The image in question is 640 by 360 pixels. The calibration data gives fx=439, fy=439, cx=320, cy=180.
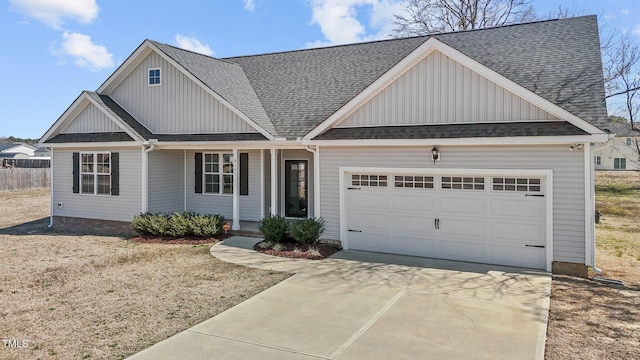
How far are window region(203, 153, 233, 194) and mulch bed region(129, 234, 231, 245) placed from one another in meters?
2.26

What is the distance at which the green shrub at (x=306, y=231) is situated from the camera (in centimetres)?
1125

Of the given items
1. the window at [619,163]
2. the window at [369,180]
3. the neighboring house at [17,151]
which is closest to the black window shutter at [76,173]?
the window at [369,180]

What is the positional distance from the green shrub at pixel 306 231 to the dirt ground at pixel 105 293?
6.72 feet

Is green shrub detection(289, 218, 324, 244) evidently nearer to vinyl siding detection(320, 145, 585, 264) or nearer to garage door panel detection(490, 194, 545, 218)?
vinyl siding detection(320, 145, 585, 264)

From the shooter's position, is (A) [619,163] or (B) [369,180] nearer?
(B) [369,180]

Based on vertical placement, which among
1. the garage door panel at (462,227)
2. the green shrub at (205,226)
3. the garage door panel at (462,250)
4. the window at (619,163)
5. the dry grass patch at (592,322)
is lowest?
the dry grass patch at (592,322)

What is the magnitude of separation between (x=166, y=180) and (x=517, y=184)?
11073mm

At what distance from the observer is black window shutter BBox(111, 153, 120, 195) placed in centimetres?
1477

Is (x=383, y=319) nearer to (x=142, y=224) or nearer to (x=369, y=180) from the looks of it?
(x=369, y=180)

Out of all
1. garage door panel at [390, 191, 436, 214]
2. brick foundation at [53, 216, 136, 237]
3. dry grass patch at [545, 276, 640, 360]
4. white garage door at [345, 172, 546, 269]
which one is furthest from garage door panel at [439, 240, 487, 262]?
brick foundation at [53, 216, 136, 237]

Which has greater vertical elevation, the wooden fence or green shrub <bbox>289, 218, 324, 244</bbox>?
the wooden fence

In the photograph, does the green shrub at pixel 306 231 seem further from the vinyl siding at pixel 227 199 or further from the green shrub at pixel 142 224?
the green shrub at pixel 142 224

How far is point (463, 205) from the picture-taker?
1030 cm

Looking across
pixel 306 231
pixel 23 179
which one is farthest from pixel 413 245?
pixel 23 179
